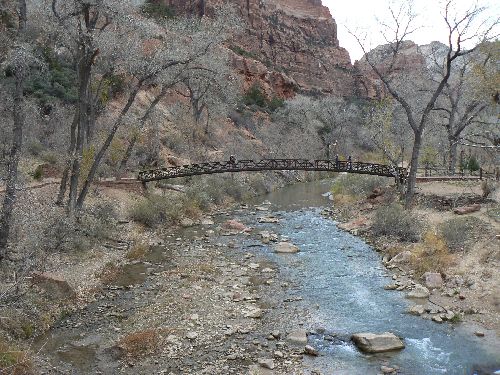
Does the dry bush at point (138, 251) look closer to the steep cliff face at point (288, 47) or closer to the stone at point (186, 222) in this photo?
the stone at point (186, 222)

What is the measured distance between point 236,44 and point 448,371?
7689cm

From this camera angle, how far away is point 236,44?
80.5 metres

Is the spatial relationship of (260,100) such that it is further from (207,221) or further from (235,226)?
(235,226)

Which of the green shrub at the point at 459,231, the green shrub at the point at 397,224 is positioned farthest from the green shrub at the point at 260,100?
the green shrub at the point at 459,231

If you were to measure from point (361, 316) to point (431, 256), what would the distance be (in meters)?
4.76

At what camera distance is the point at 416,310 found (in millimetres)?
11836

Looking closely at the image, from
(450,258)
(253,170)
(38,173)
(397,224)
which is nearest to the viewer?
(450,258)

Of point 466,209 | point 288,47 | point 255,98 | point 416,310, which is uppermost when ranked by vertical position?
point 288,47

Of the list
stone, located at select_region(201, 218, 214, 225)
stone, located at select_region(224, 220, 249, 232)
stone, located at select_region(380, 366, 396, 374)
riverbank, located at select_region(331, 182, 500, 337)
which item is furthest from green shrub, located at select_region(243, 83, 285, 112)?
A: stone, located at select_region(380, 366, 396, 374)

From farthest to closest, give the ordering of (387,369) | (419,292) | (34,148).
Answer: (34,148) → (419,292) → (387,369)

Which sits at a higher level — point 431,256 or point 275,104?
point 275,104

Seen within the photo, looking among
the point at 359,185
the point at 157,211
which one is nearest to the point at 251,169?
the point at 157,211

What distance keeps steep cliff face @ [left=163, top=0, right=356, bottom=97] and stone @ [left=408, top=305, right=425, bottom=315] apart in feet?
199

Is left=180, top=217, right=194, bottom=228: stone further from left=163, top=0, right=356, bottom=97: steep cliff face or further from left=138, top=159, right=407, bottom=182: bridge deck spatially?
left=163, top=0, right=356, bottom=97: steep cliff face
